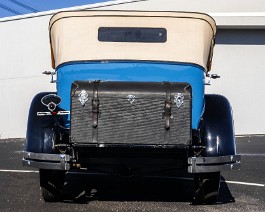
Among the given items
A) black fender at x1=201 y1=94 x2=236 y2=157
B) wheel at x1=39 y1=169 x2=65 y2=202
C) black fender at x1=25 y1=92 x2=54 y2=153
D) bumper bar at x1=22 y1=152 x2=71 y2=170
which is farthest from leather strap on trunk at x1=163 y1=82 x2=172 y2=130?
wheel at x1=39 y1=169 x2=65 y2=202

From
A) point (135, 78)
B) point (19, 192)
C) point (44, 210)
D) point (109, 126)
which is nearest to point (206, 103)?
point (135, 78)

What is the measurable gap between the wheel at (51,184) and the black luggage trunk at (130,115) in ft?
2.77

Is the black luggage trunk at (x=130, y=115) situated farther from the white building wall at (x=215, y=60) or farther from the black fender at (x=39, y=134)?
the white building wall at (x=215, y=60)

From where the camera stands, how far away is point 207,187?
535cm

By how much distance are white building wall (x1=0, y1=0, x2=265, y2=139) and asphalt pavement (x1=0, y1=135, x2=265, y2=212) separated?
6114 millimetres

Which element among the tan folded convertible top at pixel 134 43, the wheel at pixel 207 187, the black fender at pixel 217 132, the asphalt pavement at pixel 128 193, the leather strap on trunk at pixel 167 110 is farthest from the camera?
the tan folded convertible top at pixel 134 43

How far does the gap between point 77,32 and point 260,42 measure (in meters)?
10.2

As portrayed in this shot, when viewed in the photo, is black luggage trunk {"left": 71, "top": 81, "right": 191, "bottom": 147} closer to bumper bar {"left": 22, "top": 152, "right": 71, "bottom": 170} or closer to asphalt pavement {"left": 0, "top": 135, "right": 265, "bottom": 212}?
bumper bar {"left": 22, "top": 152, "right": 71, "bottom": 170}

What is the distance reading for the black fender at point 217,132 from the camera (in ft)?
16.3

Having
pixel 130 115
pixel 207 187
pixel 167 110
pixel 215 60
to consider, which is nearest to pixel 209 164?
pixel 207 187

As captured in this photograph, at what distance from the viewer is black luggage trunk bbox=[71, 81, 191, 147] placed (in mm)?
4633

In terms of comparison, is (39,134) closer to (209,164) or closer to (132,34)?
(132,34)

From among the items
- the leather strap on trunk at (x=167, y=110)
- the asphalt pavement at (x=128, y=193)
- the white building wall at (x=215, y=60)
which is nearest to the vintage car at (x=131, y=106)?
the leather strap on trunk at (x=167, y=110)

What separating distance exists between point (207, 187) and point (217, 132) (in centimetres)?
67
